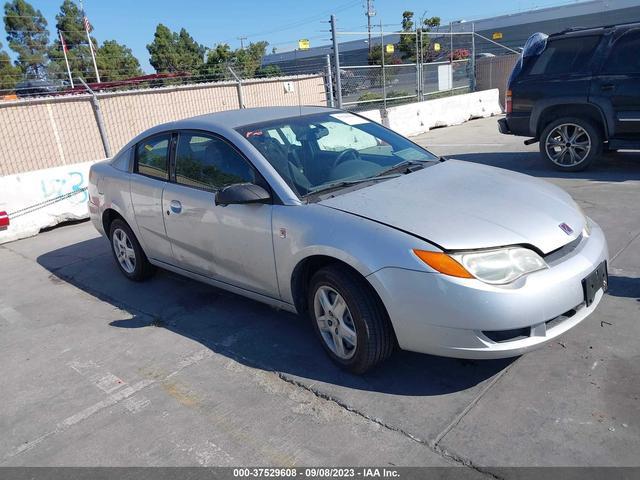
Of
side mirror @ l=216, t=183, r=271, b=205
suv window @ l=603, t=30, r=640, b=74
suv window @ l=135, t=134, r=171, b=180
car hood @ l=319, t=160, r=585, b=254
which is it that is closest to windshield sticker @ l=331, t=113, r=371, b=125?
car hood @ l=319, t=160, r=585, b=254

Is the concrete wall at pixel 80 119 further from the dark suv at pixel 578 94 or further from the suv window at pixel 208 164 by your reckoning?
the dark suv at pixel 578 94

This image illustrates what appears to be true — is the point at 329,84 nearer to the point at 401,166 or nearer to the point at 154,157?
the point at 154,157

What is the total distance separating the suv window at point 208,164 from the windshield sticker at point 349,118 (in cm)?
103

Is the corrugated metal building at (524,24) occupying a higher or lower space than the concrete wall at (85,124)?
higher

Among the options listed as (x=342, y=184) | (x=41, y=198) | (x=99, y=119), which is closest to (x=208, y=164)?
(x=342, y=184)

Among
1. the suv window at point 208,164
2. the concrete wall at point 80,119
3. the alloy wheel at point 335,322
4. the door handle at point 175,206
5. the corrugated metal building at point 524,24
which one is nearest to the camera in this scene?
the alloy wheel at point 335,322

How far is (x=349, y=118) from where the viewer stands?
14.1 feet

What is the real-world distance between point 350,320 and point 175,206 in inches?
73.1

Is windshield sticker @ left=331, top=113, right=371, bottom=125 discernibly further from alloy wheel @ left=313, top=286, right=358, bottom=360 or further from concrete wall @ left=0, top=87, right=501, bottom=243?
alloy wheel @ left=313, top=286, right=358, bottom=360

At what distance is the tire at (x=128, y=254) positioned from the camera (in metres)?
4.88

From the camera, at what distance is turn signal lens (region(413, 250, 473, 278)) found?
2561 mm

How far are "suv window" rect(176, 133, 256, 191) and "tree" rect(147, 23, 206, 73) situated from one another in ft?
151

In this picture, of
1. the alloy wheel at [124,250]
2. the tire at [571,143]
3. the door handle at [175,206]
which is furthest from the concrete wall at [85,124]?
the tire at [571,143]

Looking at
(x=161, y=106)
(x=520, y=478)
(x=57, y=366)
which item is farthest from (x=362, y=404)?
(x=161, y=106)
